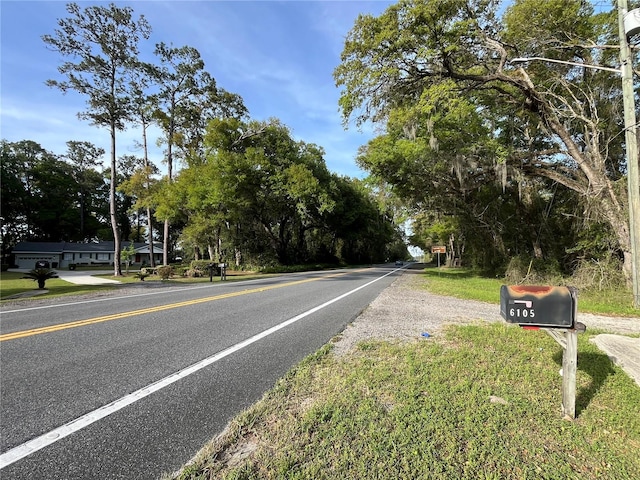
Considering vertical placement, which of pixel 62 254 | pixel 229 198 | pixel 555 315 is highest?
pixel 229 198

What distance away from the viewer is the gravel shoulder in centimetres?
566

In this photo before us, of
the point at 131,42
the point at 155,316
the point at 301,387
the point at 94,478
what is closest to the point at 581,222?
the point at 301,387

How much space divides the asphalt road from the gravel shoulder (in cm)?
47

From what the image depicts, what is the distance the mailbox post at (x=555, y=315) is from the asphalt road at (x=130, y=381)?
257 cm

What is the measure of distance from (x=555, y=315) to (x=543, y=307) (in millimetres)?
112

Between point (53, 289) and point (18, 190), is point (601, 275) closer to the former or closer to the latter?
point (53, 289)

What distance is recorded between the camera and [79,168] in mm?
57625

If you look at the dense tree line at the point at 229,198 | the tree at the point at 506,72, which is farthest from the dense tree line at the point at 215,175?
the tree at the point at 506,72

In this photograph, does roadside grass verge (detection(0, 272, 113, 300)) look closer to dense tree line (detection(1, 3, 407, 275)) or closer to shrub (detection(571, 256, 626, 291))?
dense tree line (detection(1, 3, 407, 275))

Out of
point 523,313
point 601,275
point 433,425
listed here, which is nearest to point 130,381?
point 433,425

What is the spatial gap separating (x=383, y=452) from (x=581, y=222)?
15444 millimetres

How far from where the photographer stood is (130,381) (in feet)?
11.9

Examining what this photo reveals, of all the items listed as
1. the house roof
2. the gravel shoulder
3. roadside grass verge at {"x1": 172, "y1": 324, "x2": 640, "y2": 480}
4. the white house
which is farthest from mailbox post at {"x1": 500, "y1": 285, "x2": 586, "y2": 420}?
the house roof

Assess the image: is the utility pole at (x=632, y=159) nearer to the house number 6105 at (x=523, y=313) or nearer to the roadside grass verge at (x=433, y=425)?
the roadside grass verge at (x=433, y=425)
